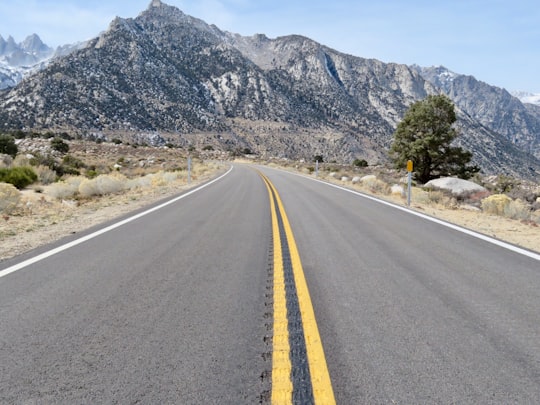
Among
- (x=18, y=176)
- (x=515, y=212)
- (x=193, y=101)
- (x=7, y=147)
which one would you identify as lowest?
(x=18, y=176)

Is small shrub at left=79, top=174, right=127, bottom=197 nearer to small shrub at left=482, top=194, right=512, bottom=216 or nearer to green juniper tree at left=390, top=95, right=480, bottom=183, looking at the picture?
small shrub at left=482, top=194, right=512, bottom=216

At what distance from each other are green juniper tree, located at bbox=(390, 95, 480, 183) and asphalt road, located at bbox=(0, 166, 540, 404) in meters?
24.2

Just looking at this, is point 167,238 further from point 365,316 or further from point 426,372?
point 426,372

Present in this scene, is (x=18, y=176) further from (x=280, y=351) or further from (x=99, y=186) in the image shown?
(x=280, y=351)

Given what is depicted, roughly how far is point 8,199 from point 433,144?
27.1 m

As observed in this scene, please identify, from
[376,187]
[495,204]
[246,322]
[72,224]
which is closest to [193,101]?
[376,187]

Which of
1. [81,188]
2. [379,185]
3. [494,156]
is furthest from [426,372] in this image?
[494,156]

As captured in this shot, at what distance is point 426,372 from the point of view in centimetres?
261

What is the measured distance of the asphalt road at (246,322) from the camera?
7.97 ft

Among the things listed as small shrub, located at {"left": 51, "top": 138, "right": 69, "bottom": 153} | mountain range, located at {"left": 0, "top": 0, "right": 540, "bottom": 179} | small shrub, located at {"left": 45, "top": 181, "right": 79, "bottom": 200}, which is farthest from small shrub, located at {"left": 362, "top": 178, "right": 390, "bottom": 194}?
mountain range, located at {"left": 0, "top": 0, "right": 540, "bottom": 179}

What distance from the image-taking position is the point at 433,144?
28.6 metres

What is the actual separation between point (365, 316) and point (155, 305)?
2075 millimetres

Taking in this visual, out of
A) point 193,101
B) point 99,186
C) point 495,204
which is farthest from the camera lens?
point 193,101

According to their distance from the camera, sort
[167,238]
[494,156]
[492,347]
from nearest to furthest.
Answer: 1. [492,347]
2. [167,238]
3. [494,156]
